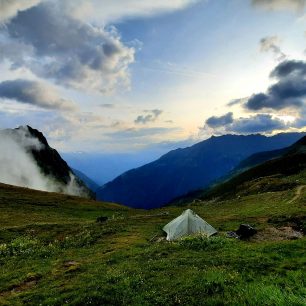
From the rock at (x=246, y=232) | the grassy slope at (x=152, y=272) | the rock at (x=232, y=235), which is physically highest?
the rock at (x=246, y=232)

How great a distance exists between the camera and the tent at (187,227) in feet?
143

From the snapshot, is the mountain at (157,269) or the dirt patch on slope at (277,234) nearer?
the mountain at (157,269)

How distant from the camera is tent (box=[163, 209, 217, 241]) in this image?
143ft

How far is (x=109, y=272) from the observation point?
26.0 meters

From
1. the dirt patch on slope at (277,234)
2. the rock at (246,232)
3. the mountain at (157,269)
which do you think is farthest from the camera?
the rock at (246,232)

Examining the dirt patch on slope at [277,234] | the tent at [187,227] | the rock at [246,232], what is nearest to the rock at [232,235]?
the rock at [246,232]

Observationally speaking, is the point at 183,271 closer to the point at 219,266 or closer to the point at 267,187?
the point at 219,266

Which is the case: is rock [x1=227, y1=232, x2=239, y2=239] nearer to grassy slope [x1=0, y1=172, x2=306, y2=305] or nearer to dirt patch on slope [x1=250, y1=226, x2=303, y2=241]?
dirt patch on slope [x1=250, y1=226, x2=303, y2=241]

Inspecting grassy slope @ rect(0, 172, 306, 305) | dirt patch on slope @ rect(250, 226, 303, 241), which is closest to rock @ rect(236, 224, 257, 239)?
dirt patch on slope @ rect(250, 226, 303, 241)

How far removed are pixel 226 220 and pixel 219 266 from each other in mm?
32055

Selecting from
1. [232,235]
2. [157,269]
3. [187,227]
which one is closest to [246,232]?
[232,235]

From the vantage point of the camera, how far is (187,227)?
4522 centimetres

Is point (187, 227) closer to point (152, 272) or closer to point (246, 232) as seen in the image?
point (246, 232)

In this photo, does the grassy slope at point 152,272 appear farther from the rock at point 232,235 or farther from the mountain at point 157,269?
the rock at point 232,235
